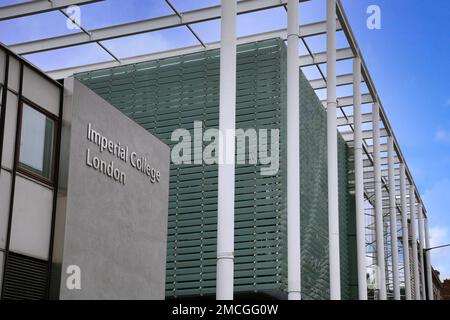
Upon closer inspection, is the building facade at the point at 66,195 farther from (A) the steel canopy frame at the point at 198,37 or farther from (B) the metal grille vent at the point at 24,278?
(A) the steel canopy frame at the point at 198,37

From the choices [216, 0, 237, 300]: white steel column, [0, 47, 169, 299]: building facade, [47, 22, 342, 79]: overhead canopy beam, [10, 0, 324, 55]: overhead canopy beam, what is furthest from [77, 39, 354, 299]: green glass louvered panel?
[216, 0, 237, 300]: white steel column

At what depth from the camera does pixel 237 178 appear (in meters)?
27.7

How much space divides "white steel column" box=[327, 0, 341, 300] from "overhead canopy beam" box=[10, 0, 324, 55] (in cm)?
211

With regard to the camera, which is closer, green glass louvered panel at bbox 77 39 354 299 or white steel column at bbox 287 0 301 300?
white steel column at bbox 287 0 301 300

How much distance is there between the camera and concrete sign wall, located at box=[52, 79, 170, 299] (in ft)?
50.1

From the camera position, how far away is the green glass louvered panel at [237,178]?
26812mm

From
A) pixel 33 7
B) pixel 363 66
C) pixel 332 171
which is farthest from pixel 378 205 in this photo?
pixel 33 7

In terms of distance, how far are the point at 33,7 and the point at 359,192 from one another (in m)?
14.7

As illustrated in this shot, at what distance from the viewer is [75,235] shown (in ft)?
50.5

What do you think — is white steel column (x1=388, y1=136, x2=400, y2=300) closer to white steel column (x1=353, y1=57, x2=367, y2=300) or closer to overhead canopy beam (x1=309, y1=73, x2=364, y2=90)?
overhead canopy beam (x1=309, y1=73, x2=364, y2=90)

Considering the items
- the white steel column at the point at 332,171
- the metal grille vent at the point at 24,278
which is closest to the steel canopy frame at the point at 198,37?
the white steel column at the point at 332,171
